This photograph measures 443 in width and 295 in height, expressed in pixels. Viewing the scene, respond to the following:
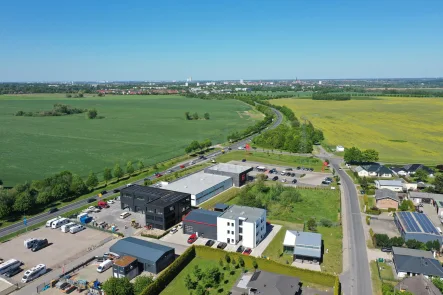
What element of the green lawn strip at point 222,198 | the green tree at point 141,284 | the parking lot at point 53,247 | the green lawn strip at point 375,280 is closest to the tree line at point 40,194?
the parking lot at point 53,247

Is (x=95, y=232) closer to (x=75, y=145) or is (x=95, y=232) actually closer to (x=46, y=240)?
(x=46, y=240)

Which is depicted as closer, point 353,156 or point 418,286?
point 418,286

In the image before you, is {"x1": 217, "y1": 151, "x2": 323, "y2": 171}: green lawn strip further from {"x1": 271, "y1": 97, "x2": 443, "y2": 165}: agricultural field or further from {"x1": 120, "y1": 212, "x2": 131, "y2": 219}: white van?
{"x1": 120, "y1": 212, "x2": 131, "y2": 219}: white van

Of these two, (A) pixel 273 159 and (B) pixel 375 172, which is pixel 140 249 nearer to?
(B) pixel 375 172

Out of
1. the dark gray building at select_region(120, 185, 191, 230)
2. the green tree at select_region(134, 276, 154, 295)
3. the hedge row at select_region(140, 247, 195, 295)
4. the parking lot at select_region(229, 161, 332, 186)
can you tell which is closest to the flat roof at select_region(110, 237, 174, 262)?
the hedge row at select_region(140, 247, 195, 295)

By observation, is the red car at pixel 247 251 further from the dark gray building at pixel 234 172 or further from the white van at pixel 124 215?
the dark gray building at pixel 234 172

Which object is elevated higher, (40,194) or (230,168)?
(230,168)

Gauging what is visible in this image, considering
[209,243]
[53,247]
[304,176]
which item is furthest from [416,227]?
[53,247]
